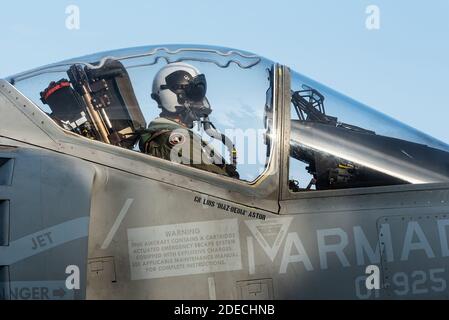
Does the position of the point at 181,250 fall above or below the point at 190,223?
below

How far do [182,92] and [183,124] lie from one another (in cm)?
28

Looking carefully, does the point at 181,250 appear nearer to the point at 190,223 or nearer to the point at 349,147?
the point at 190,223

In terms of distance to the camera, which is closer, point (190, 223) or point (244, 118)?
point (190, 223)

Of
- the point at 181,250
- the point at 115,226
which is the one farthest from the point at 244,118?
the point at 115,226

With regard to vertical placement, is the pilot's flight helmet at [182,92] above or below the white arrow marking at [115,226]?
above

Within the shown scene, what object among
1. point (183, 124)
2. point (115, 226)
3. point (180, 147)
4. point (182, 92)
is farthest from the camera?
point (182, 92)

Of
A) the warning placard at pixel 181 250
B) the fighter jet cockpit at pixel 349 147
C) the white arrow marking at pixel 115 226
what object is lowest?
the warning placard at pixel 181 250

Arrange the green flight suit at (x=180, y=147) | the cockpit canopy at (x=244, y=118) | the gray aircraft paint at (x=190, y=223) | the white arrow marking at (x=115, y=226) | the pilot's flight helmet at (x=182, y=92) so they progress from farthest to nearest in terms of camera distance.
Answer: the pilot's flight helmet at (x=182, y=92) → the cockpit canopy at (x=244, y=118) → the green flight suit at (x=180, y=147) → the white arrow marking at (x=115, y=226) → the gray aircraft paint at (x=190, y=223)

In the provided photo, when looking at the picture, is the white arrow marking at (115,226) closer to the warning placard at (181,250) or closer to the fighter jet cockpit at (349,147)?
the warning placard at (181,250)

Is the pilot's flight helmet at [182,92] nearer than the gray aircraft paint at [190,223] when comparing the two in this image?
No

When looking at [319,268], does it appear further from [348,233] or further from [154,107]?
[154,107]

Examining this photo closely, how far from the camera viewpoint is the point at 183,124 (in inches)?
233

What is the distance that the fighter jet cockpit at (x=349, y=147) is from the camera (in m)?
5.85

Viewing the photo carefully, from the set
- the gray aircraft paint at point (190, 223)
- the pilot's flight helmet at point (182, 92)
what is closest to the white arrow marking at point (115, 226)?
the gray aircraft paint at point (190, 223)
